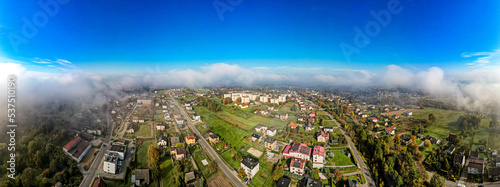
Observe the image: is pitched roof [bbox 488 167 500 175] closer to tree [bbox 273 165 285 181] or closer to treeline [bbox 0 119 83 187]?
tree [bbox 273 165 285 181]

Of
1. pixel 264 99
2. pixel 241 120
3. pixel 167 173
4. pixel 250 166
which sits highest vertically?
pixel 264 99

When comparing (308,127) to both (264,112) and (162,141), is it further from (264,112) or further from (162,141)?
(162,141)

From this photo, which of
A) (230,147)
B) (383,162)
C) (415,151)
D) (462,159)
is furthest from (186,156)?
(462,159)

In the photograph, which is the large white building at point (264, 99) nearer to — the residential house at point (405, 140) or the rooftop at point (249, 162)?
the rooftop at point (249, 162)

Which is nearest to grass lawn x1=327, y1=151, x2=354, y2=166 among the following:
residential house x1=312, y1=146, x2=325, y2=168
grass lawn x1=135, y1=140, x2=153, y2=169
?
residential house x1=312, y1=146, x2=325, y2=168

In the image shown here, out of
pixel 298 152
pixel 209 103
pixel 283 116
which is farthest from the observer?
pixel 209 103

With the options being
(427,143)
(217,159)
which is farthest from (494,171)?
(217,159)

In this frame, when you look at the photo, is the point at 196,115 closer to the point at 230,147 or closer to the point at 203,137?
the point at 203,137
